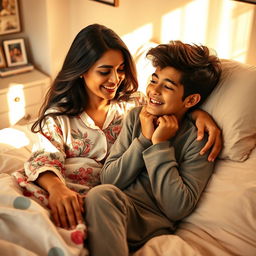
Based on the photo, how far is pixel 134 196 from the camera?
128 centimetres

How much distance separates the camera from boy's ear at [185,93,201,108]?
4.26ft

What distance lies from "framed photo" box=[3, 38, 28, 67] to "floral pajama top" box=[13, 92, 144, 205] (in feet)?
5.26

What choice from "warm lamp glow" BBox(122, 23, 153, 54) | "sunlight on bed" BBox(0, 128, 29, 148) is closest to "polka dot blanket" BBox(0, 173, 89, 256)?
"sunlight on bed" BBox(0, 128, 29, 148)

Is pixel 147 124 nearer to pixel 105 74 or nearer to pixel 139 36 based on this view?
pixel 105 74

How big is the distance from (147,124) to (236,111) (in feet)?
1.02

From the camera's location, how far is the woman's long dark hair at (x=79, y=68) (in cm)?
139

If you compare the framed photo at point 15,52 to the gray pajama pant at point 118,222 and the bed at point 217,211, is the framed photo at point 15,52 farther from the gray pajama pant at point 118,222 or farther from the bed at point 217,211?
the gray pajama pant at point 118,222

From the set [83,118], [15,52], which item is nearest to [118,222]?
[83,118]

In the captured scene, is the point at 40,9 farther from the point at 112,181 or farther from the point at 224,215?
the point at 224,215

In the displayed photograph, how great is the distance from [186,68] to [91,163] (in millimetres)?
526

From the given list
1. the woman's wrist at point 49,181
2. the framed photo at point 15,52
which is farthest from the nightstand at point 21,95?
the woman's wrist at point 49,181

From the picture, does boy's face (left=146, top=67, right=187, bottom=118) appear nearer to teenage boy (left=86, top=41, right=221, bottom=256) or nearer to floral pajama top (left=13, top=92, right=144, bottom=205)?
teenage boy (left=86, top=41, right=221, bottom=256)

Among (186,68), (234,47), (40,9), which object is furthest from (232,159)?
(40,9)

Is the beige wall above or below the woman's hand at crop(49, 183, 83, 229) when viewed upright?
above
